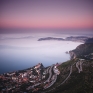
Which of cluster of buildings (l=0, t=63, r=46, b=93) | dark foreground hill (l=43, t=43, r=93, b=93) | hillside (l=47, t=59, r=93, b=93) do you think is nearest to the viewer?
hillside (l=47, t=59, r=93, b=93)

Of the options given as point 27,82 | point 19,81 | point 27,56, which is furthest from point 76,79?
point 27,56

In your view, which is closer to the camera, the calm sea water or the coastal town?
the coastal town

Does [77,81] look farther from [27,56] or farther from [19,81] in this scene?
[27,56]

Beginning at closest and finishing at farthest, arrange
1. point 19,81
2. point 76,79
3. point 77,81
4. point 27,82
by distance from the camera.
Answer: point 77,81 → point 76,79 → point 27,82 → point 19,81

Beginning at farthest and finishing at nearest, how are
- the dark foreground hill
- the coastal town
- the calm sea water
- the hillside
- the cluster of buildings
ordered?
the calm sea water < the cluster of buildings < the coastal town < the dark foreground hill < the hillside

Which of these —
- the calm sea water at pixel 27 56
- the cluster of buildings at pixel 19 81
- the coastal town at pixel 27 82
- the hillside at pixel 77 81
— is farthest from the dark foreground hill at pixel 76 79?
the calm sea water at pixel 27 56

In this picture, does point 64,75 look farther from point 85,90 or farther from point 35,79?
point 85,90

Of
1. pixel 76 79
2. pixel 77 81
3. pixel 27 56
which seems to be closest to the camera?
pixel 77 81

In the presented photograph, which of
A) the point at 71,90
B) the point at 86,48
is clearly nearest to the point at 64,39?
the point at 86,48

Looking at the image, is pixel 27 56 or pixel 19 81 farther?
pixel 27 56

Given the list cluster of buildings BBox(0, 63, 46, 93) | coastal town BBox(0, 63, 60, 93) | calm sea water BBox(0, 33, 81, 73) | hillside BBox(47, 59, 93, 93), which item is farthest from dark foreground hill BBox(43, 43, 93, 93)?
calm sea water BBox(0, 33, 81, 73)

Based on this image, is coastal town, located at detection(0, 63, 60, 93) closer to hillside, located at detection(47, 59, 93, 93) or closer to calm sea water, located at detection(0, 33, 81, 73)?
hillside, located at detection(47, 59, 93, 93)
